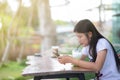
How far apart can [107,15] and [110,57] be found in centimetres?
412

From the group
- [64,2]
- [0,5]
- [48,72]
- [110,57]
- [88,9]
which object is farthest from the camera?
[0,5]

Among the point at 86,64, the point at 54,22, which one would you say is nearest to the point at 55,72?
the point at 86,64

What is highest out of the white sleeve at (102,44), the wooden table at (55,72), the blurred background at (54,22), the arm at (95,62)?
the blurred background at (54,22)

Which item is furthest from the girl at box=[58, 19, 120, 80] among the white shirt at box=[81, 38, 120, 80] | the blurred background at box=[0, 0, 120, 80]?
the blurred background at box=[0, 0, 120, 80]

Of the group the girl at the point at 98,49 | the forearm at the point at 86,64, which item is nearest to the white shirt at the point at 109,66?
the girl at the point at 98,49

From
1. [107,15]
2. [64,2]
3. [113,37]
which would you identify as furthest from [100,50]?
[64,2]

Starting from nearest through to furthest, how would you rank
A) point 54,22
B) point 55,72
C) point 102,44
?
point 55,72, point 102,44, point 54,22

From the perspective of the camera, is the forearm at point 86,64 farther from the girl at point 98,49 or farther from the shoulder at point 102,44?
the shoulder at point 102,44

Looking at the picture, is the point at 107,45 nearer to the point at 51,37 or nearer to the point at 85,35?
the point at 85,35

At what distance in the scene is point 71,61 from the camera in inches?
115

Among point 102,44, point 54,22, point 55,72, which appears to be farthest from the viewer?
point 54,22

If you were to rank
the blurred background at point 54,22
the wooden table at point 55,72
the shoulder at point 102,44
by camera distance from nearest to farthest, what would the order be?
the wooden table at point 55,72
the shoulder at point 102,44
the blurred background at point 54,22

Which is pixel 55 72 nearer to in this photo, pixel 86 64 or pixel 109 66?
pixel 86 64

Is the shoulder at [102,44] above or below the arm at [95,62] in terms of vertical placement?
above
